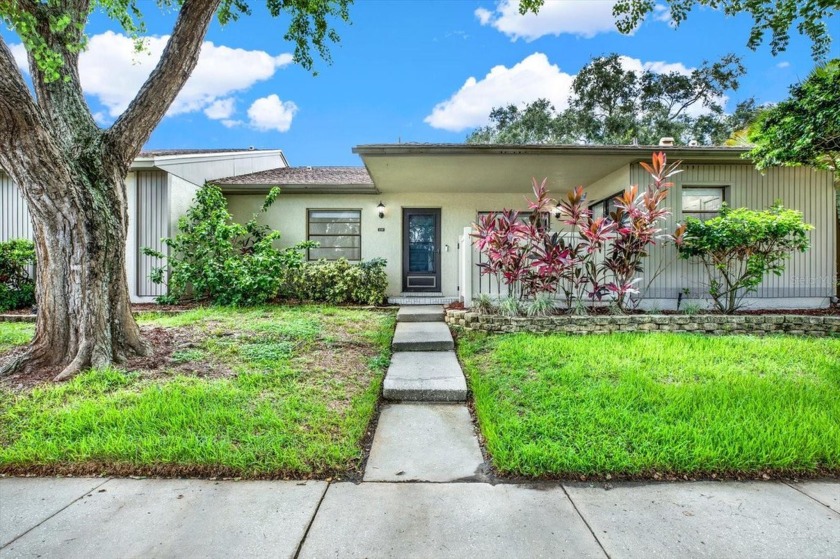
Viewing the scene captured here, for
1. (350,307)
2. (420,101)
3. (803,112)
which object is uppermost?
(420,101)

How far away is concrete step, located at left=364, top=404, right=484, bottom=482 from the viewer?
246cm

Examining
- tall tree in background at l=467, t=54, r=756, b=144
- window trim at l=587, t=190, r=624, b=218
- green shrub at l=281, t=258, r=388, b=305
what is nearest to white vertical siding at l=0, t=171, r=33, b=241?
green shrub at l=281, t=258, r=388, b=305

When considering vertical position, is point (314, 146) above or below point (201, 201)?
above

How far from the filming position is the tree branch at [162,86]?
418 centimetres

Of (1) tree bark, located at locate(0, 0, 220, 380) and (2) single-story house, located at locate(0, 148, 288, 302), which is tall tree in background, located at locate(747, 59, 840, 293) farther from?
(2) single-story house, located at locate(0, 148, 288, 302)

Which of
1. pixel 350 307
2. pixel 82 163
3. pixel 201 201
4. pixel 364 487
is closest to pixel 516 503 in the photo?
pixel 364 487

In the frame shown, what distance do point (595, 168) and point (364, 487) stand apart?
710 cm

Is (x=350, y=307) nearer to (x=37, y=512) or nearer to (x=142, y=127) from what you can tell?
(x=142, y=127)

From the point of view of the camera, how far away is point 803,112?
558cm

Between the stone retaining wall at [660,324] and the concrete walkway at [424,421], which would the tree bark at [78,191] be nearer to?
A: the concrete walkway at [424,421]

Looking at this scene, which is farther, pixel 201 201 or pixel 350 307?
pixel 201 201

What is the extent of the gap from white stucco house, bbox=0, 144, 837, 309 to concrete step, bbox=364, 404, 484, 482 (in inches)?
133

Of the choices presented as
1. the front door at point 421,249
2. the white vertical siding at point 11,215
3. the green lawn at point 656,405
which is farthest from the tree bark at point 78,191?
the white vertical siding at point 11,215

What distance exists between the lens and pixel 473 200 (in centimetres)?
938
